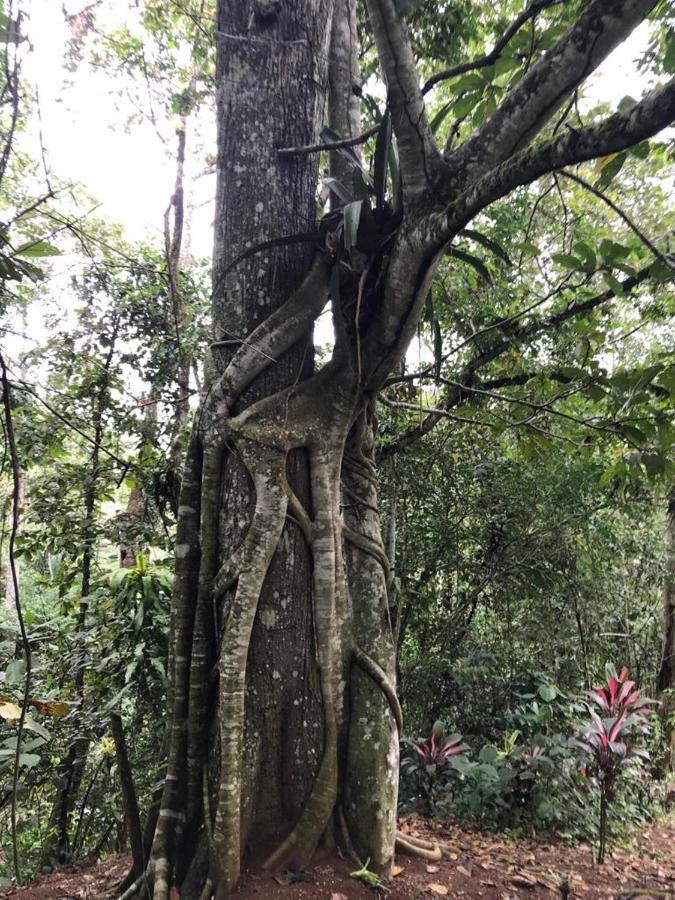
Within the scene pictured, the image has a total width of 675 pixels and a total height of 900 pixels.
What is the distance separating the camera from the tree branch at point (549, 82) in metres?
1.62

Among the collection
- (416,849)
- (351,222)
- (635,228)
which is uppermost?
(351,222)

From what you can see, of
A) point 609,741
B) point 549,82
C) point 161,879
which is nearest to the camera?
point 549,82

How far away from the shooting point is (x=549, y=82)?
1815 mm

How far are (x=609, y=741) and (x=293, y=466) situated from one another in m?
2.52

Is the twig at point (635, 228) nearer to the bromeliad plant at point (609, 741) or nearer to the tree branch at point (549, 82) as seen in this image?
the tree branch at point (549, 82)

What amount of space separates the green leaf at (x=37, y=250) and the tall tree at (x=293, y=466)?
0.98 m

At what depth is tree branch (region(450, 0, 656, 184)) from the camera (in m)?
1.62

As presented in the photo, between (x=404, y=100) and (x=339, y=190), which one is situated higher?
(x=339, y=190)

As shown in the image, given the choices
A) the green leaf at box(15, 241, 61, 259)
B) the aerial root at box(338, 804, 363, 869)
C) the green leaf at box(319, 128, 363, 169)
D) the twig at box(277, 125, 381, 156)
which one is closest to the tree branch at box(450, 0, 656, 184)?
the twig at box(277, 125, 381, 156)

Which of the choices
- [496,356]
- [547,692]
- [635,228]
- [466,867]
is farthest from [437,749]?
[635,228]

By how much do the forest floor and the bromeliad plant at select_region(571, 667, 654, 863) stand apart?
0.22m

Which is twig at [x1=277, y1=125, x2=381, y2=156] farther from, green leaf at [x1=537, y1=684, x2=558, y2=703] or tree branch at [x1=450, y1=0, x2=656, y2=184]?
green leaf at [x1=537, y1=684, x2=558, y2=703]

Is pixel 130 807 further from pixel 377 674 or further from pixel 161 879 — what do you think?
pixel 377 674

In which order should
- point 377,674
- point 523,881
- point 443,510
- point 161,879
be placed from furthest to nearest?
point 443,510 < point 523,881 < point 377,674 < point 161,879
